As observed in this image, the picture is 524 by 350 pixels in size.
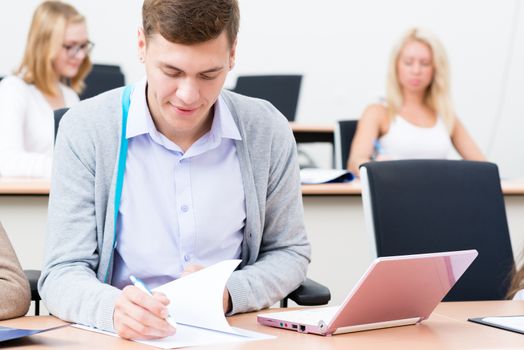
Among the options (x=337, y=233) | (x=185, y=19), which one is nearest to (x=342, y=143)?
(x=337, y=233)

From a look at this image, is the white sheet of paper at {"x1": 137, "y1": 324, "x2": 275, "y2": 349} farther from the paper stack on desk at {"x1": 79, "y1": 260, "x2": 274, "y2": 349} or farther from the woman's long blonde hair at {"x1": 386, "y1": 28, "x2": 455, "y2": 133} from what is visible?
the woman's long blonde hair at {"x1": 386, "y1": 28, "x2": 455, "y2": 133}

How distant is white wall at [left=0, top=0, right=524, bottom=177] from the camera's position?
631 cm

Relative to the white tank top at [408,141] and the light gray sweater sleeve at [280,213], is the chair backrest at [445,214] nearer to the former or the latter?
the light gray sweater sleeve at [280,213]

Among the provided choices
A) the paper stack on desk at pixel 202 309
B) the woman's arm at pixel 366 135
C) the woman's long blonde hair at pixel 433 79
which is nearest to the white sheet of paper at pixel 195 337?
the paper stack on desk at pixel 202 309

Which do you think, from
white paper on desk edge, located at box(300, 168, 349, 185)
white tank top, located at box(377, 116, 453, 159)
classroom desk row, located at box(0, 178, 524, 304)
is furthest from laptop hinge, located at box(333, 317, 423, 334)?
white tank top, located at box(377, 116, 453, 159)

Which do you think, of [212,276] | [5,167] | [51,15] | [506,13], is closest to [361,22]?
[506,13]

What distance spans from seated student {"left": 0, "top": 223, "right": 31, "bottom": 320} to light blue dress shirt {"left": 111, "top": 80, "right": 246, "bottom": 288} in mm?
204

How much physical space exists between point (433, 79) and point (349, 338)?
2852 mm

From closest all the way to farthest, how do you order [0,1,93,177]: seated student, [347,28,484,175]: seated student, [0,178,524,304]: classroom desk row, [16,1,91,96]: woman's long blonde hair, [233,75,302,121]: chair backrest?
[0,178,524,304]: classroom desk row
[0,1,93,177]: seated student
[16,1,91,96]: woman's long blonde hair
[347,28,484,175]: seated student
[233,75,302,121]: chair backrest

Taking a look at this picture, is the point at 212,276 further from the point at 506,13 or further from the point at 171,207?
the point at 506,13

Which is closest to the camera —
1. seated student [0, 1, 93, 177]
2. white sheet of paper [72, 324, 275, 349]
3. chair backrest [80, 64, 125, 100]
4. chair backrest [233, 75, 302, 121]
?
white sheet of paper [72, 324, 275, 349]

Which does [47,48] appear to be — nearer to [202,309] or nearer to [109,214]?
[109,214]

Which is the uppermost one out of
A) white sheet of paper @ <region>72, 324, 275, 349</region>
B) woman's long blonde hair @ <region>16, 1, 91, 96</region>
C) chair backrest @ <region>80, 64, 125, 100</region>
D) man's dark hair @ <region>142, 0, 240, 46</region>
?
man's dark hair @ <region>142, 0, 240, 46</region>

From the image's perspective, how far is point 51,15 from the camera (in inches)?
149
